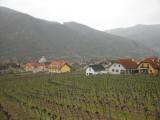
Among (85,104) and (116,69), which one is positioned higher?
(116,69)

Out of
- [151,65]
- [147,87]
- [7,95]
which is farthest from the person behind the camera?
[151,65]

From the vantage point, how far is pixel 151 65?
6850 cm

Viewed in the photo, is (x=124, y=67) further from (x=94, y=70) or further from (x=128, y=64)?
(x=94, y=70)

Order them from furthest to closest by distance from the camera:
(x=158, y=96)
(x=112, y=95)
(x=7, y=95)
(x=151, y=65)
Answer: (x=151, y=65) < (x=7, y=95) < (x=112, y=95) < (x=158, y=96)

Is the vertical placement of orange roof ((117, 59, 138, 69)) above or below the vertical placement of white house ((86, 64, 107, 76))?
above

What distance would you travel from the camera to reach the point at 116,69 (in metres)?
75.1

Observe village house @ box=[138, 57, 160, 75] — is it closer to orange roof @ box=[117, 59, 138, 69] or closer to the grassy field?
orange roof @ box=[117, 59, 138, 69]

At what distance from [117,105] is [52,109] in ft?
23.4

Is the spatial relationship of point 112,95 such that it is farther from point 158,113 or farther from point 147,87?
point 158,113

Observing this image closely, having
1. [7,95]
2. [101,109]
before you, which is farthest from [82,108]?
[7,95]

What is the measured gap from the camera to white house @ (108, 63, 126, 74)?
74.0 metres

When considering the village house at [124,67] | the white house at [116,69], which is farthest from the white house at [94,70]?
the village house at [124,67]

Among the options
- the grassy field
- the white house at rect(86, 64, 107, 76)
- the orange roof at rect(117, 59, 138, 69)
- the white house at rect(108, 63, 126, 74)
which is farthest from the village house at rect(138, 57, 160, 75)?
the grassy field

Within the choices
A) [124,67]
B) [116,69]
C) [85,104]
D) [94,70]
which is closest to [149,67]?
[124,67]
